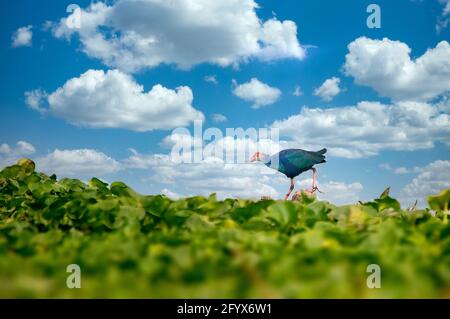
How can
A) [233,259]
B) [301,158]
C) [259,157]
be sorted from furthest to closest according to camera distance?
[259,157]
[301,158]
[233,259]

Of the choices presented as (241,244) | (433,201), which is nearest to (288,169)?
(433,201)

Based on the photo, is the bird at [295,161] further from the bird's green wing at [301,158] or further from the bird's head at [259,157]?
the bird's head at [259,157]

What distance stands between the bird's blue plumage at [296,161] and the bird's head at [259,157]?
3.22 ft

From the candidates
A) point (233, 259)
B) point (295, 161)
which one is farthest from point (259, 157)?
point (233, 259)

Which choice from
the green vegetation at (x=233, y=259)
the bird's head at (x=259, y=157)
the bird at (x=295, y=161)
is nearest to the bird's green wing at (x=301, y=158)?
the bird at (x=295, y=161)

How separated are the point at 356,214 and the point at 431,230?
0.91 metres

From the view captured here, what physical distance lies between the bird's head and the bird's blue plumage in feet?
3.22

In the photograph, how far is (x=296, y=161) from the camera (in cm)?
912

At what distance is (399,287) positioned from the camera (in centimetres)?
225

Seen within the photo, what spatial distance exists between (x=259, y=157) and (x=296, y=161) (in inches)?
67.1

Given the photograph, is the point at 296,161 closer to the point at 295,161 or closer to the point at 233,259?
the point at 295,161

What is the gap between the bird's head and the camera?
1040cm

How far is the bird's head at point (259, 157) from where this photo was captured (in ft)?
34.1
